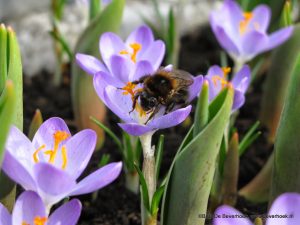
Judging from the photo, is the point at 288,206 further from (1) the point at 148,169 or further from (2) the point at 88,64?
(2) the point at 88,64

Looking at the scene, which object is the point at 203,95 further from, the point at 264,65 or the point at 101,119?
A: the point at 264,65

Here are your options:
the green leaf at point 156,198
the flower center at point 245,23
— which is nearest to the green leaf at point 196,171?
the green leaf at point 156,198

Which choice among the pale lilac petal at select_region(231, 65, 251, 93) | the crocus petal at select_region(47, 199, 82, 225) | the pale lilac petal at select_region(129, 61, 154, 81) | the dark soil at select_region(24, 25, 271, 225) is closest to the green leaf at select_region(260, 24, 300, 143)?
the dark soil at select_region(24, 25, 271, 225)

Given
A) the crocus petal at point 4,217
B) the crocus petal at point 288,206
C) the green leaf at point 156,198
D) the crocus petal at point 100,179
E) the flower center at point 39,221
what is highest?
the crocus petal at point 100,179

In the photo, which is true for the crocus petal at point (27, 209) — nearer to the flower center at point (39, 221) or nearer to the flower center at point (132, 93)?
the flower center at point (39, 221)

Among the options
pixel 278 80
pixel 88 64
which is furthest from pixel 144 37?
pixel 278 80

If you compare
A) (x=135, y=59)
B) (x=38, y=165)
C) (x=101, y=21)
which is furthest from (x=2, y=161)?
(x=101, y=21)

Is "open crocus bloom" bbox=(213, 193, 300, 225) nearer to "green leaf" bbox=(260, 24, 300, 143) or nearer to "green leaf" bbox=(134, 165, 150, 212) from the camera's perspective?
"green leaf" bbox=(134, 165, 150, 212)
